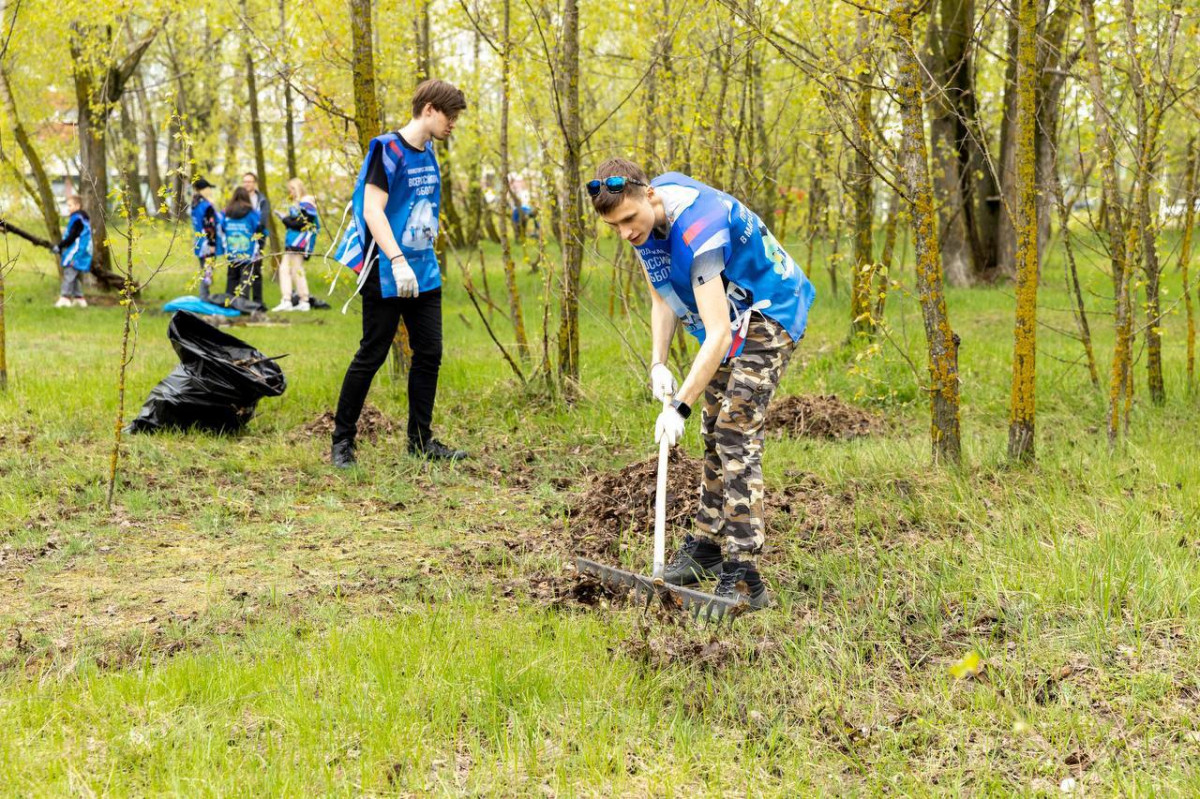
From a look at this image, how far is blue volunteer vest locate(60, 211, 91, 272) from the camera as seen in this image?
14398mm

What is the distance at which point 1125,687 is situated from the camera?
10.1 ft

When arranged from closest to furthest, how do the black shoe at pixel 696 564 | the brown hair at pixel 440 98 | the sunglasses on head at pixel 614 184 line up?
the sunglasses on head at pixel 614 184, the black shoe at pixel 696 564, the brown hair at pixel 440 98

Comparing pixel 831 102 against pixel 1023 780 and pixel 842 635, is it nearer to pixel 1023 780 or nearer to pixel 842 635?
pixel 842 635

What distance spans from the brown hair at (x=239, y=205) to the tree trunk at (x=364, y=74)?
20.2ft

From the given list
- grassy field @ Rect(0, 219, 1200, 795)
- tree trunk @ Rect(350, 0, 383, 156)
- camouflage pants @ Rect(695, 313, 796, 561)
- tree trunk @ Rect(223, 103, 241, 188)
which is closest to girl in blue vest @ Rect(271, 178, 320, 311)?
tree trunk @ Rect(350, 0, 383, 156)

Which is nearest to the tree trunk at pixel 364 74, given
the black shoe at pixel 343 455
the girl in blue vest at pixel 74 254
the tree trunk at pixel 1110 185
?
the black shoe at pixel 343 455

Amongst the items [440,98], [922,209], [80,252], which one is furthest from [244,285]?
[922,209]

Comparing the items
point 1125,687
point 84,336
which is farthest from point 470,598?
point 84,336

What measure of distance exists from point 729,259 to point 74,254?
13085 mm

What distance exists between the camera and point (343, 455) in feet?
19.7

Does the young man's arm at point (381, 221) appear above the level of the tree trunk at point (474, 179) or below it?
below

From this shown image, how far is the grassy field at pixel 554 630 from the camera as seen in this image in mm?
2775

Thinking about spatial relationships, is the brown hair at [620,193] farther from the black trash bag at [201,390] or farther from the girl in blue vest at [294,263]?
the girl in blue vest at [294,263]

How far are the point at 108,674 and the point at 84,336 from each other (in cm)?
954
